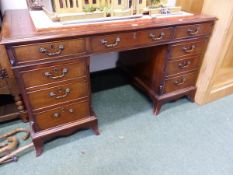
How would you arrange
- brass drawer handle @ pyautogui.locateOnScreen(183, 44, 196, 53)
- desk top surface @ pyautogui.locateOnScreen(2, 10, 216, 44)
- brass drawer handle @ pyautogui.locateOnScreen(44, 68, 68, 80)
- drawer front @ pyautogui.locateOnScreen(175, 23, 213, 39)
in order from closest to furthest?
desk top surface @ pyautogui.locateOnScreen(2, 10, 216, 44), brass drawer handle @ pyautogui.locateOnScreen(44, 68, 68, 80), drawer front @ pyautogui.locateOnScreen(175, 23, 213, 39), brass drawer handle @ pyautogui.locateOnScreen(183, 44, 196, 53)

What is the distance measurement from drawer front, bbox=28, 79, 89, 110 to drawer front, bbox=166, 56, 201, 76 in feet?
2.22

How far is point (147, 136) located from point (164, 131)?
0.15 m

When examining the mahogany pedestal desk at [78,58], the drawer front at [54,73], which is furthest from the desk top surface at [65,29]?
the drawer front at [54,73]

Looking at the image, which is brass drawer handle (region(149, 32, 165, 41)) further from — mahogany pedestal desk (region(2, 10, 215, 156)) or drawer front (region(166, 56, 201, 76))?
drawer front (region(166, 56, 201, 76))

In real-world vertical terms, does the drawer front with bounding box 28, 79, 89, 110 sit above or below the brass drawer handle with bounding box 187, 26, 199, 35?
below

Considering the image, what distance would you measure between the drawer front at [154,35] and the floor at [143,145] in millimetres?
676

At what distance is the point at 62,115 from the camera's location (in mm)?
1212

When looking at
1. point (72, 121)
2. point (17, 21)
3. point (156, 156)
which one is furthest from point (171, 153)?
point (17, 21)

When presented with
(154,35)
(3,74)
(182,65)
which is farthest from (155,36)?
(3,74)

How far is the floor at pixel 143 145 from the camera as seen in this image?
3.89 ft

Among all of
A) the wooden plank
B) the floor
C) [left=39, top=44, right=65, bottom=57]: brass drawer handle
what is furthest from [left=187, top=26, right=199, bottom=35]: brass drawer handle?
[left=39, top=44, right=65, bottom=57]: brass drawer handle

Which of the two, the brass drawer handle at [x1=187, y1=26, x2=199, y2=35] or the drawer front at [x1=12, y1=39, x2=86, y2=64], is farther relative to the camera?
the brass drawer handle at [x1=187, y1=26, x2=199, y2=35]

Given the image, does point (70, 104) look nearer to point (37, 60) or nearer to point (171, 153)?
point (37, 60)

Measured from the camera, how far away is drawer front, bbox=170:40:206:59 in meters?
1.37
